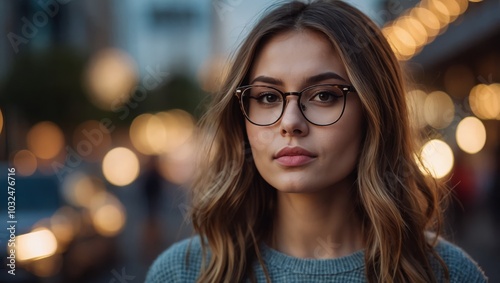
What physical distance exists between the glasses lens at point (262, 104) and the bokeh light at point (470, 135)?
668 inches

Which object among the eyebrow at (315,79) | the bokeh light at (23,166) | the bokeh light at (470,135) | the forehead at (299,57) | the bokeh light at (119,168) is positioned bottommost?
the eyebrow at (315,79)

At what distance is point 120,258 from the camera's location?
41.2 feet

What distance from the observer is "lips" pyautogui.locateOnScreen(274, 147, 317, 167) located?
2.62m

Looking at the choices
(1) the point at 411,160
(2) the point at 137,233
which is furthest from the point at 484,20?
(1) the point at 411,160

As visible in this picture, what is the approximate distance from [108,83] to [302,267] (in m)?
35.1

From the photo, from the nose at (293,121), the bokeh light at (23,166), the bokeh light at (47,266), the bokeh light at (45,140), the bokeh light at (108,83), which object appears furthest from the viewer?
the bokeh light at (108,83)

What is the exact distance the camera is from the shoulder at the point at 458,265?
113 inches

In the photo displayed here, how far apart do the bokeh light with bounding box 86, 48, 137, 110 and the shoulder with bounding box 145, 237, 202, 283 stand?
88.5 ft

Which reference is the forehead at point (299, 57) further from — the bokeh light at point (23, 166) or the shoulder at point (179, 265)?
the bokeh light at point (23, 166)

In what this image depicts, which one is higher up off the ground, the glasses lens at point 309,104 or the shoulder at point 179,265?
the glasses lens at point 309,104

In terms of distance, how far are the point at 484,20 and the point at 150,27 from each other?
72822mm

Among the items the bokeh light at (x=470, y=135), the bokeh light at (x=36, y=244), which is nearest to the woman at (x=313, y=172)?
the bokeh light at (x=36, y=244)

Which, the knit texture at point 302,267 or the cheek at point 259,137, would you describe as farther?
the knit texture at point 302,267

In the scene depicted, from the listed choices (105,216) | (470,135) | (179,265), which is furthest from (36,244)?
(470,135)
